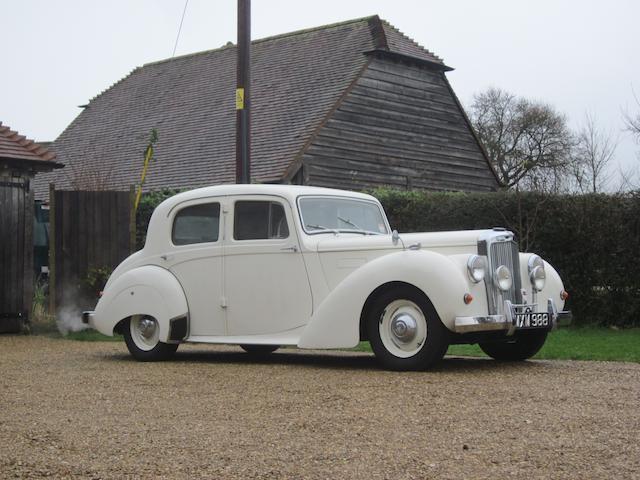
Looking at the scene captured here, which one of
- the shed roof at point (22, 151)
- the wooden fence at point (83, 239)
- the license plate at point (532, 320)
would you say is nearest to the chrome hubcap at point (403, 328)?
the license plate at point (532, 320)

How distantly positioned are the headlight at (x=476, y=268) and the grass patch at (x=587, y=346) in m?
2.09

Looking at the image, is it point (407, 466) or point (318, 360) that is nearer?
point (407, 466)

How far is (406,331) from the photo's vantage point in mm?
8297

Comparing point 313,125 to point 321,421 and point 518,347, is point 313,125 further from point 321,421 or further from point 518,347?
point 321,421

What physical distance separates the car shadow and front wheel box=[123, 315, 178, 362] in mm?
126

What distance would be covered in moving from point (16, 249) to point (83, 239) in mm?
978

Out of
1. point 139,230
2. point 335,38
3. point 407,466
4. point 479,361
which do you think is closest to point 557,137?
point 335,38

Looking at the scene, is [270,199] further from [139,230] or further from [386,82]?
[386,82]

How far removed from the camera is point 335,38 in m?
26.0

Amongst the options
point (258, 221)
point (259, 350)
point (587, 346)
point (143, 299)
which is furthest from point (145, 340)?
point (587, 346)

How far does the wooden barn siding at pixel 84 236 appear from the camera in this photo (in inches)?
569

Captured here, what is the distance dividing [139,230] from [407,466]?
40.6ft

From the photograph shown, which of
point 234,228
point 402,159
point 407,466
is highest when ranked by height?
point 402,159

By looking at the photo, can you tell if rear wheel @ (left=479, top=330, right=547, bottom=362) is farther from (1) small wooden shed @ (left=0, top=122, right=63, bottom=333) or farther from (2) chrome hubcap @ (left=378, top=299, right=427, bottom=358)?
(1) small wooden shed @ (left=0, top=122, right=63, bottom=333)
